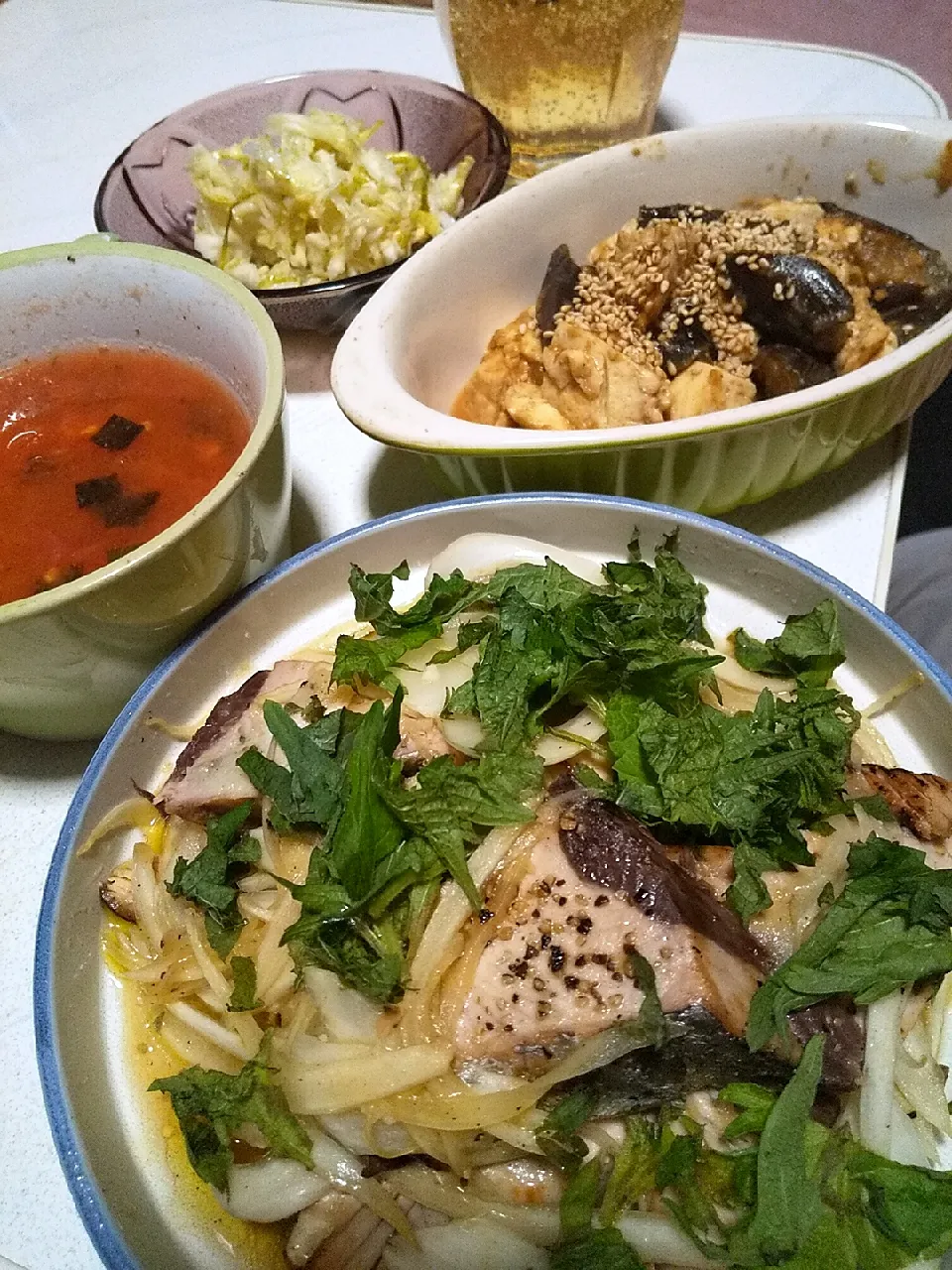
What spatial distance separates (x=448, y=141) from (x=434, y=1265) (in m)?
1.91

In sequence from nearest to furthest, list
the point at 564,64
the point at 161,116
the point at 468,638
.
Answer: the point at 468,638
the point at 564,64
the point at 161,116

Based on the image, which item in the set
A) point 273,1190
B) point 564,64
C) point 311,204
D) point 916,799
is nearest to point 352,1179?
point 273,1190

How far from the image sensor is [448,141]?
192cm

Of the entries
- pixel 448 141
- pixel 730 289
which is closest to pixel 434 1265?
pixel 730 289

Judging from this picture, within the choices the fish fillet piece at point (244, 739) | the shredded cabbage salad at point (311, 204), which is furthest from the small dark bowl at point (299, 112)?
the fish fillet piece at point (244, 739)

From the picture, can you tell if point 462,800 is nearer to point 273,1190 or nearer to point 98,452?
point 273,1190

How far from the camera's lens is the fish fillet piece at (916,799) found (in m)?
1.06

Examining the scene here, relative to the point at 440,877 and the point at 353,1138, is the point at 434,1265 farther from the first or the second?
the point at 440,877

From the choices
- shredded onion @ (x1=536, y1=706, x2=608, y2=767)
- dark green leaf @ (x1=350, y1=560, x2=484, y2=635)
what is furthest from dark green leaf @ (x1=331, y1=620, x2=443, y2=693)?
shredded onion @ (x1=536, y1=706, x2=608, y2=767)

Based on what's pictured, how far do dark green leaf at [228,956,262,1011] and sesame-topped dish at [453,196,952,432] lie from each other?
0.88 metres

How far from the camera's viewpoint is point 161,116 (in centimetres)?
240

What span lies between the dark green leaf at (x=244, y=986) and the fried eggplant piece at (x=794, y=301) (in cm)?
128

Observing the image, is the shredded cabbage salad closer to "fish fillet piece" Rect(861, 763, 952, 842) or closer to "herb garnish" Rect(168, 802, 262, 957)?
"herb garnish" Rect(168, 802, 262, 957)

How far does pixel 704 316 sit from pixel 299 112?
3.34 ft
